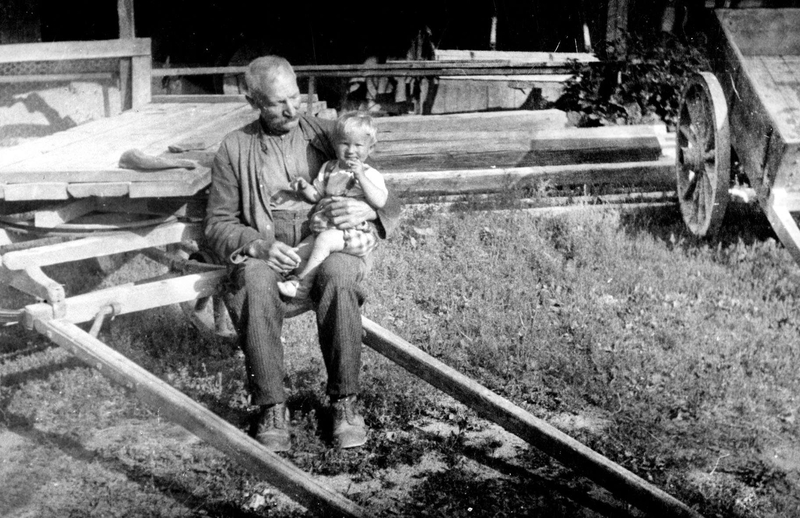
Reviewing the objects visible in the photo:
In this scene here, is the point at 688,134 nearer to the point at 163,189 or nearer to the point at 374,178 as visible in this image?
the point at 374,178

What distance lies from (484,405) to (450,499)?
39 cm

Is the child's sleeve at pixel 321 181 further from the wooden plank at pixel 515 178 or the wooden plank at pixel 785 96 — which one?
the wooden plank at pixel 785 96

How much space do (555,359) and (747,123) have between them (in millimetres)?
2421

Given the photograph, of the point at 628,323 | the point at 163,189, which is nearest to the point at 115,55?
the point at 163,189

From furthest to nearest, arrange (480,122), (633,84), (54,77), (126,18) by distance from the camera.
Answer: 1. (633,84)
2. (54,77)
3. (480,122)
4. (126,18)

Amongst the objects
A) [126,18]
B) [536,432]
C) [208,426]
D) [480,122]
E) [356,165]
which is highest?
[126,18]

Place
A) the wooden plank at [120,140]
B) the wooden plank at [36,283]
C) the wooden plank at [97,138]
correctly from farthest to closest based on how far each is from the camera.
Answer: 1. the wooden plank at [97,138]
2. the wooden plank at [120,140]
3. the wooden plank at [36,283]

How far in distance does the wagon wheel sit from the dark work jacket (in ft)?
8.74

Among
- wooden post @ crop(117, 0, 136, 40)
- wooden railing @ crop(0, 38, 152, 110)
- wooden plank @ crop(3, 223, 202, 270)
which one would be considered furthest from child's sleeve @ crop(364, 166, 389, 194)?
wooden post @ crop(117, 0, 136, 40)

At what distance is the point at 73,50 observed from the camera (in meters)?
6.12

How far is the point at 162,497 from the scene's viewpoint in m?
3.17

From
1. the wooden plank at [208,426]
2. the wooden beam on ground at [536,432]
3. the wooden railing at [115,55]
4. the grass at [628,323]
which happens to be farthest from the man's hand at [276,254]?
the wooden railing at [115,55]

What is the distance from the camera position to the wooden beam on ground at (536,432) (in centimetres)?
273

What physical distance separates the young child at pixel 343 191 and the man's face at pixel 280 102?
22 cm
